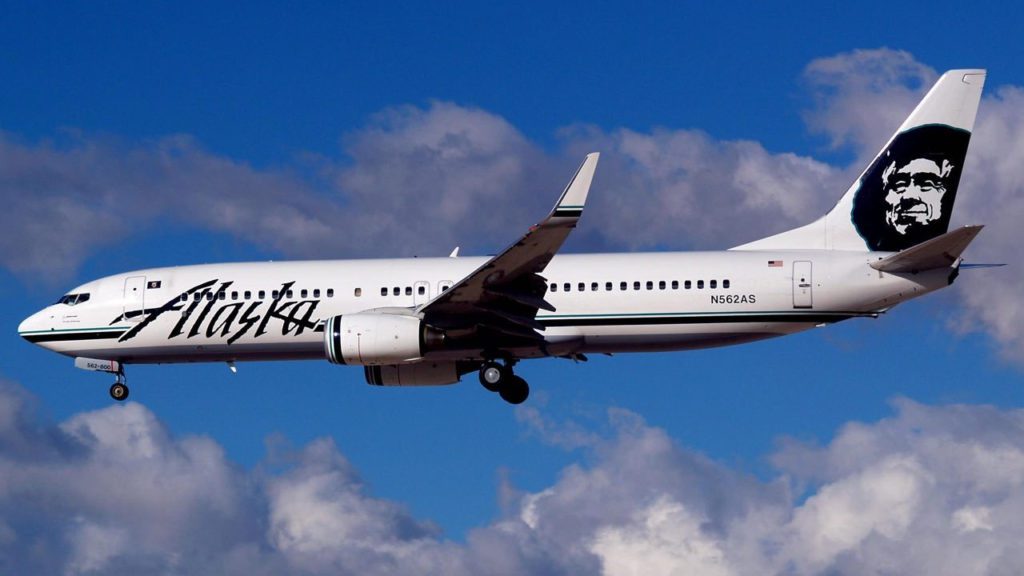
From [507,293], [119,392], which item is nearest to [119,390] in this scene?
[119,392]

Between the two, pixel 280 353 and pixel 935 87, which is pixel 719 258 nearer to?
pixel 935 87

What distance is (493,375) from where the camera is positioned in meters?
41.2

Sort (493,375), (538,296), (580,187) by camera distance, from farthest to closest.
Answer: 1. (493,375)
2. (538,296)
3. (580,187)

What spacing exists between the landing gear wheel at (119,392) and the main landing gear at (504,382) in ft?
32.1

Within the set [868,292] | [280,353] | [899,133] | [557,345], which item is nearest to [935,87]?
[899,133]

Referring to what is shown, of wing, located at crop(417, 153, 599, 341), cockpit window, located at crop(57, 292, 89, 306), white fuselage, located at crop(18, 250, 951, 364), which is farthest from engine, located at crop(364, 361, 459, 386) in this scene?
cockpit window, located at crop(57, 292, 89, 306)

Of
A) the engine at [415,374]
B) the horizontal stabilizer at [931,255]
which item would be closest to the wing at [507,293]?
the engine at [415,374]

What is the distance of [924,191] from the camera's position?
4184 cm

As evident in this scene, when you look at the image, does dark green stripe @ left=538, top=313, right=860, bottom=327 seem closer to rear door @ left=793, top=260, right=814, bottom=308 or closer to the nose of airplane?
rear door @ left=793, top=260, right=814, bottom=308

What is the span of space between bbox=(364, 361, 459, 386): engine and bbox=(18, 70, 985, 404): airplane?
5 centimetres

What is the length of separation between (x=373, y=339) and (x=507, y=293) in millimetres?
3332

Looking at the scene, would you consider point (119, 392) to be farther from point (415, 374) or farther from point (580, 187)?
point (580, 187)

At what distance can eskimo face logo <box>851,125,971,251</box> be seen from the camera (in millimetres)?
41562

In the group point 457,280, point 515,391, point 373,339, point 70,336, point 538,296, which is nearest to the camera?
point 373,339
